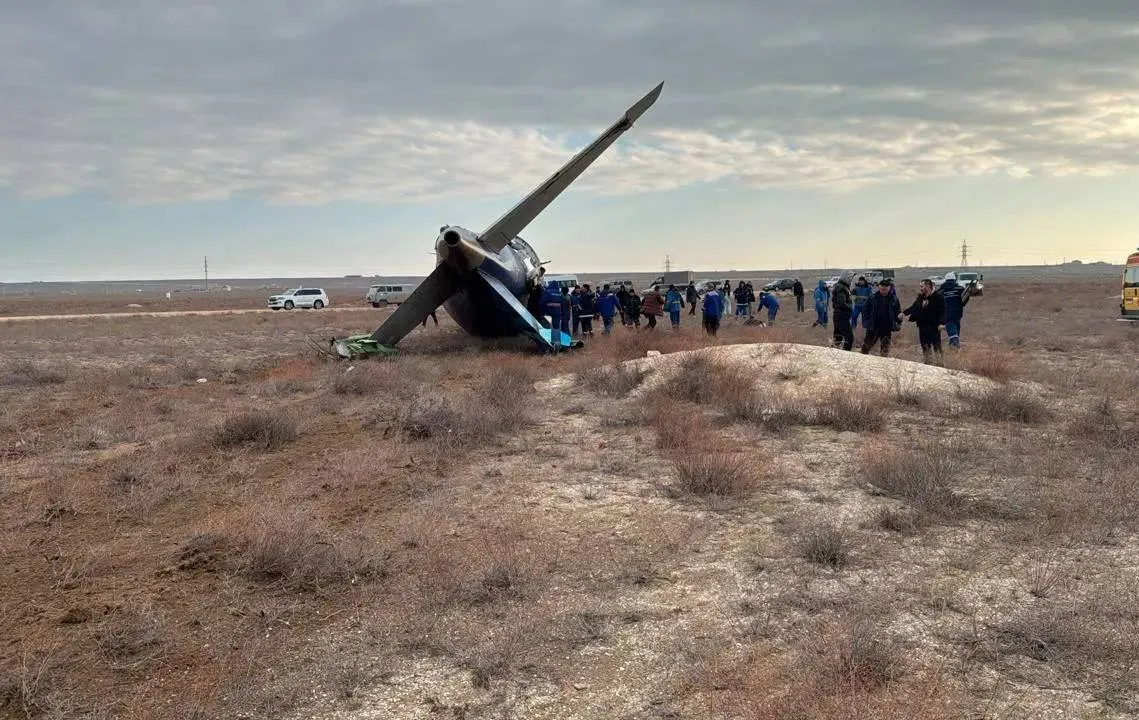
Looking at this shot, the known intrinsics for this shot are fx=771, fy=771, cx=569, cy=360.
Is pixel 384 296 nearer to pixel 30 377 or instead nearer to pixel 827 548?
pixel 30 377

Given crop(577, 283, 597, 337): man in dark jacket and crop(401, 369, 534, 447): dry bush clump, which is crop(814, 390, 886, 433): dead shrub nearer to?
crop(401, 369, 534, 447): dry bush clump

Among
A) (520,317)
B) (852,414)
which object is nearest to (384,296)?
(520,317)

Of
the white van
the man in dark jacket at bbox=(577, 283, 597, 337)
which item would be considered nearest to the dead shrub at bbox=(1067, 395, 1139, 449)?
the man in dark jacket at bbox=(577, 283, 597, 337)

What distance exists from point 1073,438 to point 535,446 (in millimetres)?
6533

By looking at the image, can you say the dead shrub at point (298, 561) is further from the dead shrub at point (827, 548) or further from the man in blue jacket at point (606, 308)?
the man in blue jacket at point (606, 308)

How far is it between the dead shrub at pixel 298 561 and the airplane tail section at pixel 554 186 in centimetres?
1373

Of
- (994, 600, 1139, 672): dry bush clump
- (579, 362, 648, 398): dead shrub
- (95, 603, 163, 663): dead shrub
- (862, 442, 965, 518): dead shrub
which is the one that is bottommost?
(994, 600, 1139, 672): dry bush clump

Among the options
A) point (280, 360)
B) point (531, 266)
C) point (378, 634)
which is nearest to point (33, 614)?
point (378, 634)

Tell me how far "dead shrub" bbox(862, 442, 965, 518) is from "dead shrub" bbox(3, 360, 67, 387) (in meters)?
16.4

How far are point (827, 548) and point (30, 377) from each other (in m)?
17.2

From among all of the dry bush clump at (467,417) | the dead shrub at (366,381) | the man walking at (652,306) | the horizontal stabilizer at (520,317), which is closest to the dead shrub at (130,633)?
the dry bush clump at (467,417)

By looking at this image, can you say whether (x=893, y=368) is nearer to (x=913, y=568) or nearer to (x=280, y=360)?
(x=913, y=568)

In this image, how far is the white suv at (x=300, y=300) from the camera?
2277 inches

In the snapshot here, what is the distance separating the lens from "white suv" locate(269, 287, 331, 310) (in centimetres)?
5784
